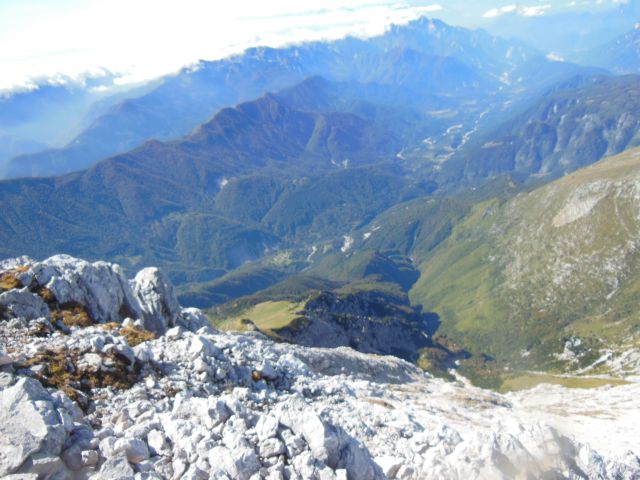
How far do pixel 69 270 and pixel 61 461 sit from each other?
36305 millimetres

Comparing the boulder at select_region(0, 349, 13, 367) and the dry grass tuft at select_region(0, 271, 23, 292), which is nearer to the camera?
the boulder at select_region(0, 349, 13, 367)

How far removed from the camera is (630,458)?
3247 centimetres

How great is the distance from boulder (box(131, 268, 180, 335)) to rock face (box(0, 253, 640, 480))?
1827 centimetres

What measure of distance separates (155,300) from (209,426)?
43.3 metres

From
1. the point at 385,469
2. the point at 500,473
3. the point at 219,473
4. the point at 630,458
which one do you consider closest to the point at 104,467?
the point at 219,473

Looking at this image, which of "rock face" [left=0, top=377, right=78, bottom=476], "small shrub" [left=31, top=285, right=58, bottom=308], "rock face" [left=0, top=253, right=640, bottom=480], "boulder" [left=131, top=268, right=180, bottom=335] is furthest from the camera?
"boulder" [left=131, top=268, right=180, bottom=335]

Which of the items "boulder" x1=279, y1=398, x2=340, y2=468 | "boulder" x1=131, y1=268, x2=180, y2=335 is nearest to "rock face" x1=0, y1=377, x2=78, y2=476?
"boulder" x1=279, y1=398, x2=340, y2=468

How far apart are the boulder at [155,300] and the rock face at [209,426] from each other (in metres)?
18.3

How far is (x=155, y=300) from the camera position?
207 feet

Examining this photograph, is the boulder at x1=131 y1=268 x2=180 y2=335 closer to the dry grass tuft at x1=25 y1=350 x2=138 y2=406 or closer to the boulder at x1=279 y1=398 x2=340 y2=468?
the dry grass tuft at x1=25 y1=350 x2=138 y2=406

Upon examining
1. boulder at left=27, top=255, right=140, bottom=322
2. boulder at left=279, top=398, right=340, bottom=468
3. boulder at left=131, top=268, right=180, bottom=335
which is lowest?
boulder at left=131, top=268, right=180, bottom=335

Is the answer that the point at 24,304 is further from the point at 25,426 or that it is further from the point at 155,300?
the point at 25,426

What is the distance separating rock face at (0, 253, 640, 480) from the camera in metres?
19.7

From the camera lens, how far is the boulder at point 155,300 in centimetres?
6138
